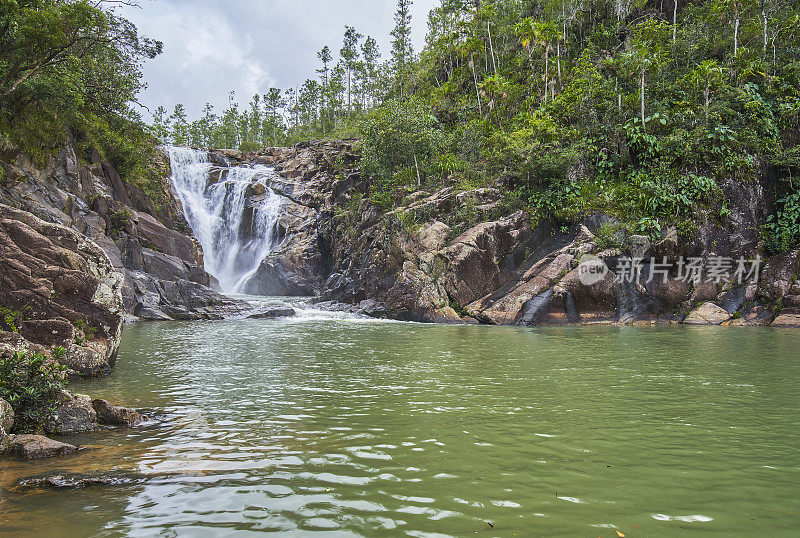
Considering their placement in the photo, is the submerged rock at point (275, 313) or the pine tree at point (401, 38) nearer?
the submerged rock at point (275, 313)

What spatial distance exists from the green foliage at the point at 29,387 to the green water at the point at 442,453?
2.55ft

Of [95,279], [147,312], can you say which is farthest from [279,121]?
[95,279]

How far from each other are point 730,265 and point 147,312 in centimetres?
3158

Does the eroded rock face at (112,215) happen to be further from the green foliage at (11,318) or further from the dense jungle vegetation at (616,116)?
the dense jungle vegetation at (616,116)

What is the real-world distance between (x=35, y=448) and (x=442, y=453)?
4.57 m

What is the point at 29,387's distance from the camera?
595 centimetres

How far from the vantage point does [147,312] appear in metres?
24.1

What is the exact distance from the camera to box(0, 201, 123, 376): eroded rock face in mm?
8680

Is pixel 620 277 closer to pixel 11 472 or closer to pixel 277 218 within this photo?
pixel 11 472

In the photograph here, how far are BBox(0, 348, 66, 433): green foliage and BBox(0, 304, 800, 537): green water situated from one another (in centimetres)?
78

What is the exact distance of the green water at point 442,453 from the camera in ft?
11.5

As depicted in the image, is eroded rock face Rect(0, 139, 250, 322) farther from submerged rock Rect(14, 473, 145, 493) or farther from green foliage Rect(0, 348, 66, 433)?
submerged rock Rect(14, 473, 145, 493)

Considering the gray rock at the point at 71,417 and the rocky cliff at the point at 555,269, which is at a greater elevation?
the rocky cliff at the point at 555,269

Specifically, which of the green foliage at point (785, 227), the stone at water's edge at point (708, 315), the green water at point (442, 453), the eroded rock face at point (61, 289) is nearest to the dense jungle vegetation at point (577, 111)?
the green foliage at point (785, 227)
